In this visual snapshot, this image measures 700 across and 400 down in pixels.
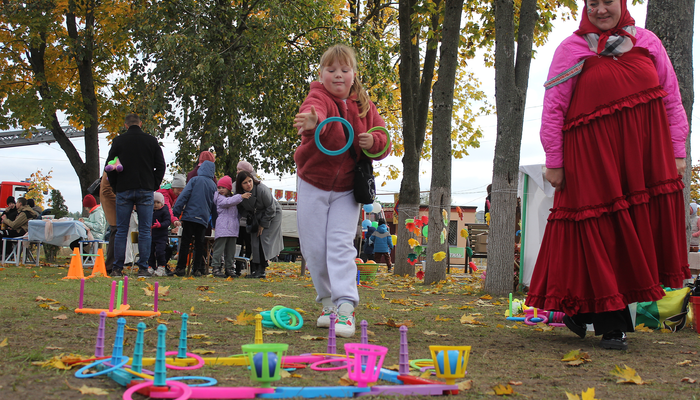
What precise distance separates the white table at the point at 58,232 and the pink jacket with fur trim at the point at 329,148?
8.77 m

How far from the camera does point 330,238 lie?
13.8 feet

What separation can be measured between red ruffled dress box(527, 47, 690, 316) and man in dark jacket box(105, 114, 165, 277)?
616 cm

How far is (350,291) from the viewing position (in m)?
4.09

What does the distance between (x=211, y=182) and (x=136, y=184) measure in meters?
1.79

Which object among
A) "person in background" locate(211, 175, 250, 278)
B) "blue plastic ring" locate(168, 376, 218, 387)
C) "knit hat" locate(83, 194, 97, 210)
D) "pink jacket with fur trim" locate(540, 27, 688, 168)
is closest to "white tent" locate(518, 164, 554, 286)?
"pink jacket with fur trim" locate(540, 27, 688, 168)

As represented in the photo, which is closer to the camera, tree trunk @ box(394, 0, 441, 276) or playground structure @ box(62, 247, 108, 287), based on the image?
playground structure @ box(62, 247, 108, 287)

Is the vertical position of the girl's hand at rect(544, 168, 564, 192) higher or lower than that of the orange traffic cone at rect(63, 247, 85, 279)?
higher

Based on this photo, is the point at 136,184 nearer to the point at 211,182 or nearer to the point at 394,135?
the point at 211,182

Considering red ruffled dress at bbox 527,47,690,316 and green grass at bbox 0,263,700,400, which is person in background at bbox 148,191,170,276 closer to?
green grass at bbox 0,263,700,400

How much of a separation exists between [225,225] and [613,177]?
23.1 feet

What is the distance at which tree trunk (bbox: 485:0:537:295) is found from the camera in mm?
7422

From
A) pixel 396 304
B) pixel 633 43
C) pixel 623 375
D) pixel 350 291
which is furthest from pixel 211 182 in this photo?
pixel 623 375

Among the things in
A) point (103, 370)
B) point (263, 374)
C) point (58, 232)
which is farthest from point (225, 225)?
point (263, 374)

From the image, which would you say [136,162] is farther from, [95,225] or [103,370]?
[103,370]
